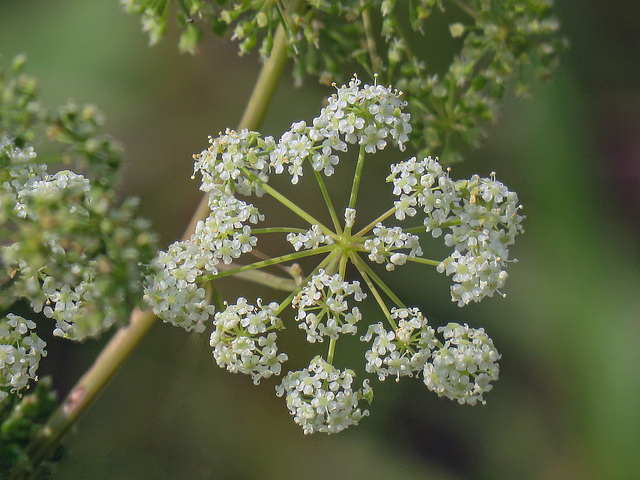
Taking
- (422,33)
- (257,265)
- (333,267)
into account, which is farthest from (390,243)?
(422,33)

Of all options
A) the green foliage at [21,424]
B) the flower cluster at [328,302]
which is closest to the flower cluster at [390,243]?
the flower cluster at [328,302]

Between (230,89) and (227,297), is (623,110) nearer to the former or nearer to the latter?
(230,89)

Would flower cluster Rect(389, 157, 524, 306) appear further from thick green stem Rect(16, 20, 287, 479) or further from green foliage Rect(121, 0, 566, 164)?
thick green stem Rect(16, 20, 287, 479)

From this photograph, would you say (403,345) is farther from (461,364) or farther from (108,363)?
(108,363)

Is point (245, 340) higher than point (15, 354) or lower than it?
higher

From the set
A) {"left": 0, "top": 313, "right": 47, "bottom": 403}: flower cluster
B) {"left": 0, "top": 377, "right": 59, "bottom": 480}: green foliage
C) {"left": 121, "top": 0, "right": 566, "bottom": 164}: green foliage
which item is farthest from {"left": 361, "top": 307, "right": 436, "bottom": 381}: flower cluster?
{"left": 0, "top": 313, "right": 47, "bottom": 403}: flower cluster

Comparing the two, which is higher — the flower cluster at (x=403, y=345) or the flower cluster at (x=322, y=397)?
the flower cluster at (x=403, y=345)

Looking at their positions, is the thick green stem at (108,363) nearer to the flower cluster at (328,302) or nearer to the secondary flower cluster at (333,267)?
the secondary flower cluster at (333,267)
